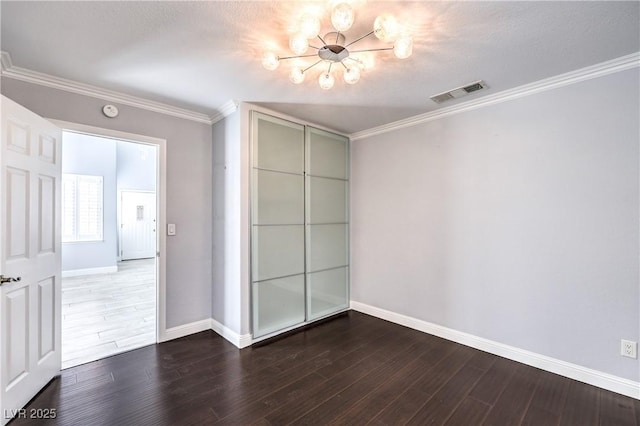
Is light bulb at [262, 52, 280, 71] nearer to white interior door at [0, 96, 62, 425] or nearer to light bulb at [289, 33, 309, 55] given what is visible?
light bulb at [289, 33, 309, 55]

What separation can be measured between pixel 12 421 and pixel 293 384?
6.13 ft

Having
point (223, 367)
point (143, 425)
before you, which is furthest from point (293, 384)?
point (143, 425)

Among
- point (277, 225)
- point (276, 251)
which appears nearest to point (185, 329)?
point (276, 251)

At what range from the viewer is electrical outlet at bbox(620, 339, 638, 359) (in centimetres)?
209

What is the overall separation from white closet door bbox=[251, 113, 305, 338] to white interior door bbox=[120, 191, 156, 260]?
6438 millimetres

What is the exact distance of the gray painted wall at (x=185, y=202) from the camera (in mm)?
2959

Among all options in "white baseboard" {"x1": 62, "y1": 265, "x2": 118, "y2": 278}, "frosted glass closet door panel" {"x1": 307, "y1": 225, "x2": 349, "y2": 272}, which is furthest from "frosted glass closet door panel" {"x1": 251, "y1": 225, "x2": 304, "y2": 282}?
"white baseboard" {"x1": 62, "y1": 265, "x2": 118, "y2": 278}

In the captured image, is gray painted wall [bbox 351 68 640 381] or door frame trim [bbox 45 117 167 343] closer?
gray painted wall [bbox 351 68 640 381]

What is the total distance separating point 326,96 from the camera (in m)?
2.82

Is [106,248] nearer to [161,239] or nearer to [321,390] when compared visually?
[161,239]

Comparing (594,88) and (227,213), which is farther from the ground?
(594,88)

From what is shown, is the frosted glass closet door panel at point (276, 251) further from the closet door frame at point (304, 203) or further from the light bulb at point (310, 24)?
the light bulb at point (310, 24)

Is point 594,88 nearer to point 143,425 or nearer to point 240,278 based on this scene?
point 240,278

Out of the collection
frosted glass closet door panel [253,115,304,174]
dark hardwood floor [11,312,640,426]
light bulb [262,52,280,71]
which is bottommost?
dark hardwood floor [11,312,640,426]
